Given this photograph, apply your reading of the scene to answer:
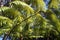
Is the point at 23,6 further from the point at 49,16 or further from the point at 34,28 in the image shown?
the point at 49,16

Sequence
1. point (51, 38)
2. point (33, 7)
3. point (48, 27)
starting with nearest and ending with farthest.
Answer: point (33, 7)
point (48, 27)
point (51, 38)

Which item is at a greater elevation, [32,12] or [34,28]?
[32,12]

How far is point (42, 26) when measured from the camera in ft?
17.2

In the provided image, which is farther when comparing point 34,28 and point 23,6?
point 34,28

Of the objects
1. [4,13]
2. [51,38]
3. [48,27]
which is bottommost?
[51,38]

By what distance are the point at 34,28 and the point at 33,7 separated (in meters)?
0.71

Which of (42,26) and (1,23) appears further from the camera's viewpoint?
(42,26)

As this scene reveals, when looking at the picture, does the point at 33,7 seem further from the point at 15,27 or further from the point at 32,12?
the point at 15,27

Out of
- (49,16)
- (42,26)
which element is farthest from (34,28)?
(49,16)

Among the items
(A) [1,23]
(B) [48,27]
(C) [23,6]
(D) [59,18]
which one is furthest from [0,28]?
(D) [59,18]

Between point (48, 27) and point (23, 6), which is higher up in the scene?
point (23, 6)

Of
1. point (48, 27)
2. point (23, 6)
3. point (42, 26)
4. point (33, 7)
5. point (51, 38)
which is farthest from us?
point (51, 38)

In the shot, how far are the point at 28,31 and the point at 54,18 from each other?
1.20 meters

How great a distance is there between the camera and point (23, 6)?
443cm
